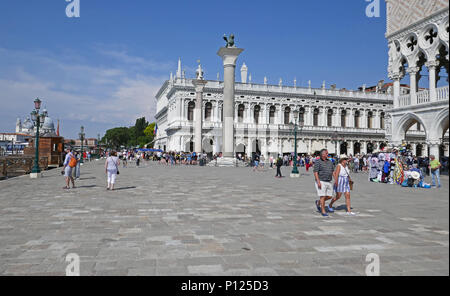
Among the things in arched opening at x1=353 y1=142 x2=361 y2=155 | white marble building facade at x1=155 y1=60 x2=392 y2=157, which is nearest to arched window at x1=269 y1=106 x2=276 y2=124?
white marble building facade at x1=155 y1=60 x2=392 y2=157

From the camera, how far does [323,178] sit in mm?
7621

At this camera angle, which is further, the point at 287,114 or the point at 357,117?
the point at 357,117

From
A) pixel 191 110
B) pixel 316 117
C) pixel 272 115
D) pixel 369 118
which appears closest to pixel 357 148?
pixel 369 118

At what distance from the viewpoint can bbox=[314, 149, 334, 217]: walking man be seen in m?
7.49

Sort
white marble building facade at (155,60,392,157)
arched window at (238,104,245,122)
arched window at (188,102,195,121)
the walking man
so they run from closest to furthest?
the walking man < white marble building facade at (155,60,392,157) < arched window at (188,102,195,121) < arched window at (238,104,245,122)

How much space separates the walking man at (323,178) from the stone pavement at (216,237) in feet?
1.69

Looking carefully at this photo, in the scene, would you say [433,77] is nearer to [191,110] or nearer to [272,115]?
[272,115]

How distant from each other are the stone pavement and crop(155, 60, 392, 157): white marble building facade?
45.6m

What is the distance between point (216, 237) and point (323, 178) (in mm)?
3363

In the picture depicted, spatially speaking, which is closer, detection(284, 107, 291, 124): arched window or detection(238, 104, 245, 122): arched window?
detection(238, 104, 245, 122): arched window

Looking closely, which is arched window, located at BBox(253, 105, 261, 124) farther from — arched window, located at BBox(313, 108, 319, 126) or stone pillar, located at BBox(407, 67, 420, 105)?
stone pillar, located at BBox(407, 67, 420, 105)

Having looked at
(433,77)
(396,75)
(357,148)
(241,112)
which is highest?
(241,112)

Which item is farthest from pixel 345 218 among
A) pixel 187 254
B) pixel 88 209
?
pixel 88 209
